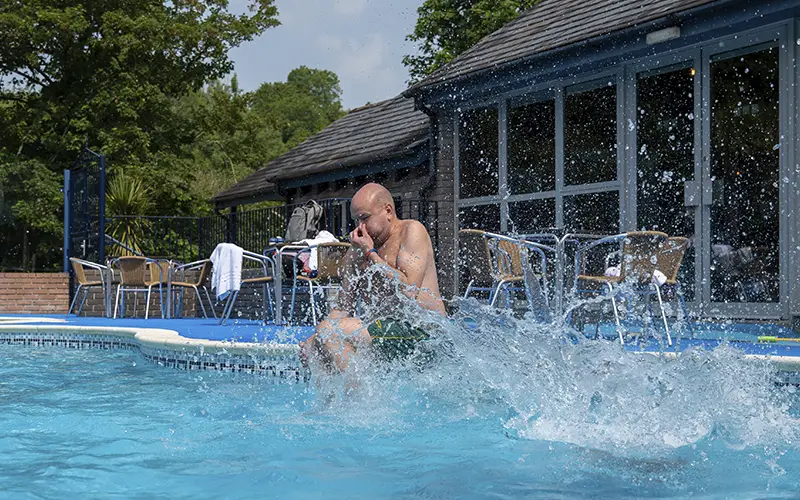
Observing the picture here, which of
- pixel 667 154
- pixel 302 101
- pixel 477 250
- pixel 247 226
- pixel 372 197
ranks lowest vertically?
pixel 477 250

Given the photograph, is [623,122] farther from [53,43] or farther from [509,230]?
[53,43]

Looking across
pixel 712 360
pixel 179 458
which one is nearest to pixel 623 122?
pixel 712 360

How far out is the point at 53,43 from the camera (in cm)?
2505

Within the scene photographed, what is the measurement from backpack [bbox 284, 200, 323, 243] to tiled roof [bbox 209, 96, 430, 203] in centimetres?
160

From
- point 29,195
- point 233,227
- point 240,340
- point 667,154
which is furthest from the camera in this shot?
point 29,195

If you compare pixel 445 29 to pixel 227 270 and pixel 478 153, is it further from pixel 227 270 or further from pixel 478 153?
pixel 227 270

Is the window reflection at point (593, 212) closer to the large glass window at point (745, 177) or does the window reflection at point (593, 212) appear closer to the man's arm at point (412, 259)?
the large glass window at point (745, 177)

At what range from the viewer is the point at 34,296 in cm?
1555

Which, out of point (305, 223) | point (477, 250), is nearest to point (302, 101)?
point (305, 223)

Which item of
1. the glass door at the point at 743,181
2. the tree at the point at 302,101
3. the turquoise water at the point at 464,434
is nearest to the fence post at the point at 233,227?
the glass door at the point at 743,181

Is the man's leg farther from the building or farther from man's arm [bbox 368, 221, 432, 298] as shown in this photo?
the building

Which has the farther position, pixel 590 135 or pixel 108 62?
pixel 108 62

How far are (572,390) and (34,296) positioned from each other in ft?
44.3

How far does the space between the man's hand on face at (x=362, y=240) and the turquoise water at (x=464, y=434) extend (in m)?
0.62
